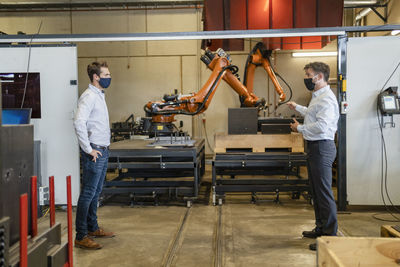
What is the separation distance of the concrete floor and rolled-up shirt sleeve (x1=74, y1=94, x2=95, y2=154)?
2.64 feet

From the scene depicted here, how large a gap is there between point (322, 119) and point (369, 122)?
1.65m

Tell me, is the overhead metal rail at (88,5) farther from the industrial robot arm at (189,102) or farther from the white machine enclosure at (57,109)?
the white machine enclosure at (57,109)

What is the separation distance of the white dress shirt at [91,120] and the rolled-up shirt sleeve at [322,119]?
188 cm

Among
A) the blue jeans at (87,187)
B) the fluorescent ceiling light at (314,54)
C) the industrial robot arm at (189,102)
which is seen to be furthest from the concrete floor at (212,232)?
the fluorescent ceiling light at (314,54)

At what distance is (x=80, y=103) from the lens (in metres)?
3.08

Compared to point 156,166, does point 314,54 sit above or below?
above

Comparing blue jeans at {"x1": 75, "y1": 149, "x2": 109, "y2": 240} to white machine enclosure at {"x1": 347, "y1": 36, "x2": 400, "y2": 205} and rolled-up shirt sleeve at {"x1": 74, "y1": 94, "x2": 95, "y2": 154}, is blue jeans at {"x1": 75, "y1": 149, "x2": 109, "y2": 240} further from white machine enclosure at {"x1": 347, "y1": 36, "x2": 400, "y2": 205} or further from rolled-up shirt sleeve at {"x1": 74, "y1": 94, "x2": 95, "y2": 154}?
white machine enclosure at {"x1": 347, "y1": 36, "x2": 400, "y2": 205}

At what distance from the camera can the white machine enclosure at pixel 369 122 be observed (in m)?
A: 4.30

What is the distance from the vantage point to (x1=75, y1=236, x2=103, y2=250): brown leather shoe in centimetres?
319

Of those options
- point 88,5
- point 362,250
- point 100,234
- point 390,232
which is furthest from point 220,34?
point 88,5

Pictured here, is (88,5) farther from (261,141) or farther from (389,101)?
(389,101)

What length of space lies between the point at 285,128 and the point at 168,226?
2310 millimetres

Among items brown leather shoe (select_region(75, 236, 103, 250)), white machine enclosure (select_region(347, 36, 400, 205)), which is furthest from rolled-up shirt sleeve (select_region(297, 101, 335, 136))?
brown leather shoe (select_region(75, 236, 103, 250))

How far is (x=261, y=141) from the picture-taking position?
499 cm
